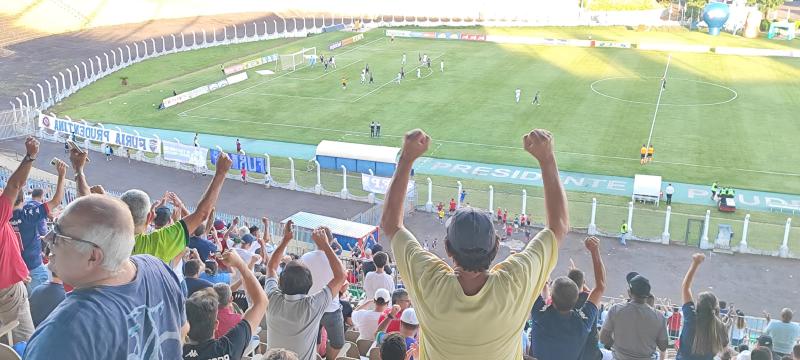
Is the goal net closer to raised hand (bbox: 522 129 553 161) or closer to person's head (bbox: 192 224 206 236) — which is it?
person's head (bbox: 192 224 206 236)

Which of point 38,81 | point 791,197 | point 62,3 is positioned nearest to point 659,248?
point 791,197

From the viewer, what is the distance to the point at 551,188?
187 inches

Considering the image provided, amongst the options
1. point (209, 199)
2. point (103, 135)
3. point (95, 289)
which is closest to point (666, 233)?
point (209, 199)

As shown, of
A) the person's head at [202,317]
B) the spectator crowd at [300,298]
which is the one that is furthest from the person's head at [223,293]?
the person's head at [202,317]

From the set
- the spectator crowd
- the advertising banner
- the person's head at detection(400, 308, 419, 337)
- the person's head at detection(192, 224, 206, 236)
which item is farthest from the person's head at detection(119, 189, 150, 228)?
the advertising banner

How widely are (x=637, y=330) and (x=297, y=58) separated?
183 feet

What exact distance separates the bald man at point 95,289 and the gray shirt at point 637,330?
524cm

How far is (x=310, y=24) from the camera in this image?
85.1 m

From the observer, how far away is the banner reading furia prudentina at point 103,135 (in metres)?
35.6

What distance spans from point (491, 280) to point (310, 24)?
83187 millimetres

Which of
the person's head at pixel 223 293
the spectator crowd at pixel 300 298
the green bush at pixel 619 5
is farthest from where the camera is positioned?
the green bush at pixel 619 5

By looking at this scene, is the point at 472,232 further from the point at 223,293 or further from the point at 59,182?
the point at 59,182

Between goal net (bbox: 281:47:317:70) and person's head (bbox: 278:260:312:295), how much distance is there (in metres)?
53.4

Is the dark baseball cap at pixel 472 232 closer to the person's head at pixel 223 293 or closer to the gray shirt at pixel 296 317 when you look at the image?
the gray shirt at pixel 296 317
